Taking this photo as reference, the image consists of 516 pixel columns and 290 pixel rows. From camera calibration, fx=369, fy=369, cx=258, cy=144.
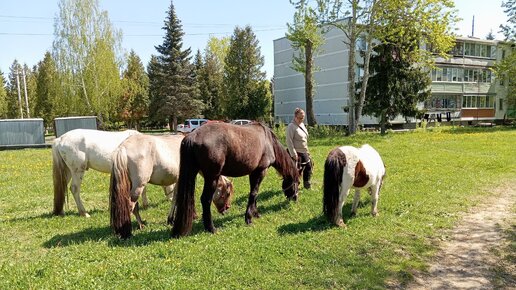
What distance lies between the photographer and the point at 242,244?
5.58 meters

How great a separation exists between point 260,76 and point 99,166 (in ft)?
139

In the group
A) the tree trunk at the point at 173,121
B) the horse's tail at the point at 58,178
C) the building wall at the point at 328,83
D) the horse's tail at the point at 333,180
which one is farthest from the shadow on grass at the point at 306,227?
the tree trunk at the point at 173,121

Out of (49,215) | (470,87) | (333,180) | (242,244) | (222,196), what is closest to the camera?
(242,244)

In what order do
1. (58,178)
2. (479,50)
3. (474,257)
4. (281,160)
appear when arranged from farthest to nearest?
(479,50), (58,178), (281,160), (474,257)

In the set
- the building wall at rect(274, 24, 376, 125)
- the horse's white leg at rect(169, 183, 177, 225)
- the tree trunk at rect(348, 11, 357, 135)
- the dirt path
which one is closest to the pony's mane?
the horse's white leg at rect(169, 183, 177, 225)

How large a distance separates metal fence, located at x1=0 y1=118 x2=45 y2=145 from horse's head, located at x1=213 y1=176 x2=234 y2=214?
2576 cm

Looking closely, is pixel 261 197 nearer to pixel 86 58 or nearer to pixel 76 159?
pixel 76 159

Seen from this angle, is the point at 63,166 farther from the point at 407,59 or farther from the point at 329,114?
the point at 329,114

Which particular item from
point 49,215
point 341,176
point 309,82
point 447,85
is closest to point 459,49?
point 447,85

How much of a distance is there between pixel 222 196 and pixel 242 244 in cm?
169

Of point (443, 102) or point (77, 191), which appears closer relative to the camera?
point (77, 191)

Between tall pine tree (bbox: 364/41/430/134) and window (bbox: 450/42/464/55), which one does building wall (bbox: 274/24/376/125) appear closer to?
tall pine tree (bbox: 364/41/430/134)

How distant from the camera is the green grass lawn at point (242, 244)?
4.49 metres

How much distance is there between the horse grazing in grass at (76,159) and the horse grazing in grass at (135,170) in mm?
1265
